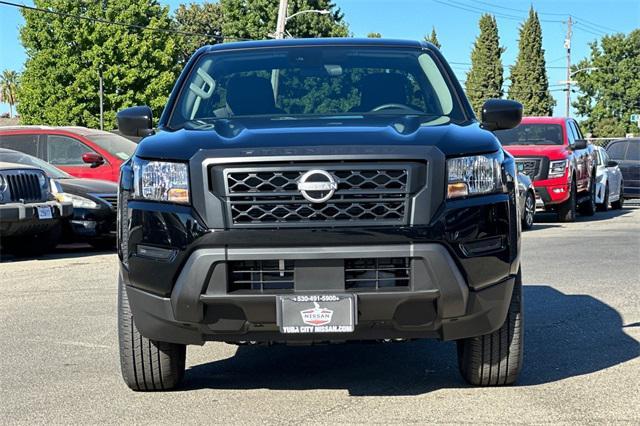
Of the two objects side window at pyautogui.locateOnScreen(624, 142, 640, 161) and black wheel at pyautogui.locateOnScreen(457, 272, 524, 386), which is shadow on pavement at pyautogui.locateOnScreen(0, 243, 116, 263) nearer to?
black wheel at pyautogui.locateOnScreen(457, 272, 524, 386)

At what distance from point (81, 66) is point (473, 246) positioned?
60.8 m

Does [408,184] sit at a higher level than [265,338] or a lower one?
higher

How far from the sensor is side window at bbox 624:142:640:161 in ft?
89.9

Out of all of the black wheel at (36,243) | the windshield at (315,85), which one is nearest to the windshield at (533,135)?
the black wheel at (36,243)

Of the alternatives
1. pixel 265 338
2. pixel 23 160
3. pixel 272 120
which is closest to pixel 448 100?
pixel 272 120

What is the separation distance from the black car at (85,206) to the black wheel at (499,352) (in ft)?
29.5

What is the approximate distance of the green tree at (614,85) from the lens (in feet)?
344

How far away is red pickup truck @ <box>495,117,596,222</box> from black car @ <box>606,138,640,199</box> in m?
7.06

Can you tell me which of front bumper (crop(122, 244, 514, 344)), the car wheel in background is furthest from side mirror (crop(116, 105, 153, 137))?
the car wheel in background

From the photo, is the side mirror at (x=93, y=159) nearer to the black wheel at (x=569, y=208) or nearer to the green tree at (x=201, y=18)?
the black wheel at (x=569, y=208)

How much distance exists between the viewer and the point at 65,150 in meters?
16.5

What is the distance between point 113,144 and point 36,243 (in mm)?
3401

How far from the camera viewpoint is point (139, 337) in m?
5.18

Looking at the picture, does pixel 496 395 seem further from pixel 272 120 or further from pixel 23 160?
pixel 23 160
